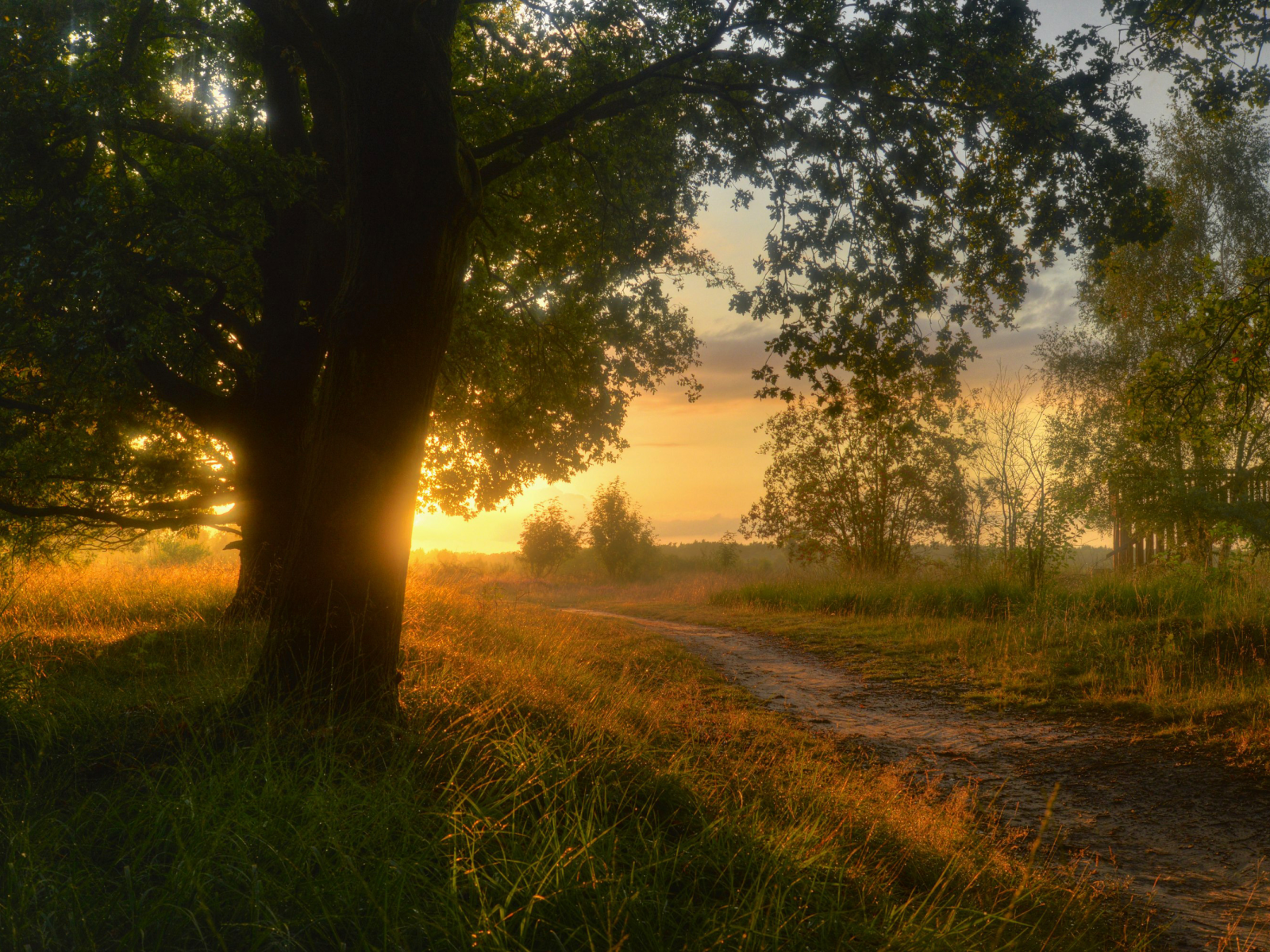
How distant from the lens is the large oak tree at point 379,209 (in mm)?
5340

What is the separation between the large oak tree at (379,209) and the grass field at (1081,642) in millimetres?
4221

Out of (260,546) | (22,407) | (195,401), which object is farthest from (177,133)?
(260,546)

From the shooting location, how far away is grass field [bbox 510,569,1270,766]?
7.09 metres

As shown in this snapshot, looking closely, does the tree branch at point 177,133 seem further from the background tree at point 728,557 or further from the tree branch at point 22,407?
the background tree at point 728,557

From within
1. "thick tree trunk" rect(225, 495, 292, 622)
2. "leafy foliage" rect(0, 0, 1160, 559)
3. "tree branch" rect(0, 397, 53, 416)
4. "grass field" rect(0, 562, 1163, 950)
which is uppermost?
"leafy foliage" rect(0, 0, 1160, 559)

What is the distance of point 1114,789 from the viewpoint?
5297mm

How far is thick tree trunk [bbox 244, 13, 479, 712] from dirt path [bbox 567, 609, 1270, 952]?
458 cm

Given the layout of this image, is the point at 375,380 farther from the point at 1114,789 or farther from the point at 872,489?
the point at 872,489

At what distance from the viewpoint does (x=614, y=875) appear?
285 centimetres

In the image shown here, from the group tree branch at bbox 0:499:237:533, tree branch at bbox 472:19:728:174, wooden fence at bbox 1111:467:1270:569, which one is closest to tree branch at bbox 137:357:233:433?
tree branch at bbox 0:499:237:533

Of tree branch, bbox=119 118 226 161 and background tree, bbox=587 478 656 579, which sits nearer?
tree branch, bbox=119 118 226 161

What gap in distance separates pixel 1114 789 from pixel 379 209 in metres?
7.11

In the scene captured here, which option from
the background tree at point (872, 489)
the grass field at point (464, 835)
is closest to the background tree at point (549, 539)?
the background tree at point (872, 489)

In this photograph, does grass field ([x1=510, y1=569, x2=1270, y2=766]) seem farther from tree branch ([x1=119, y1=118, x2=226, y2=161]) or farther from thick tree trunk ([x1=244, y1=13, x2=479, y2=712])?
tree branch ([x1=119, y1=118, x2=226, y2=161])
